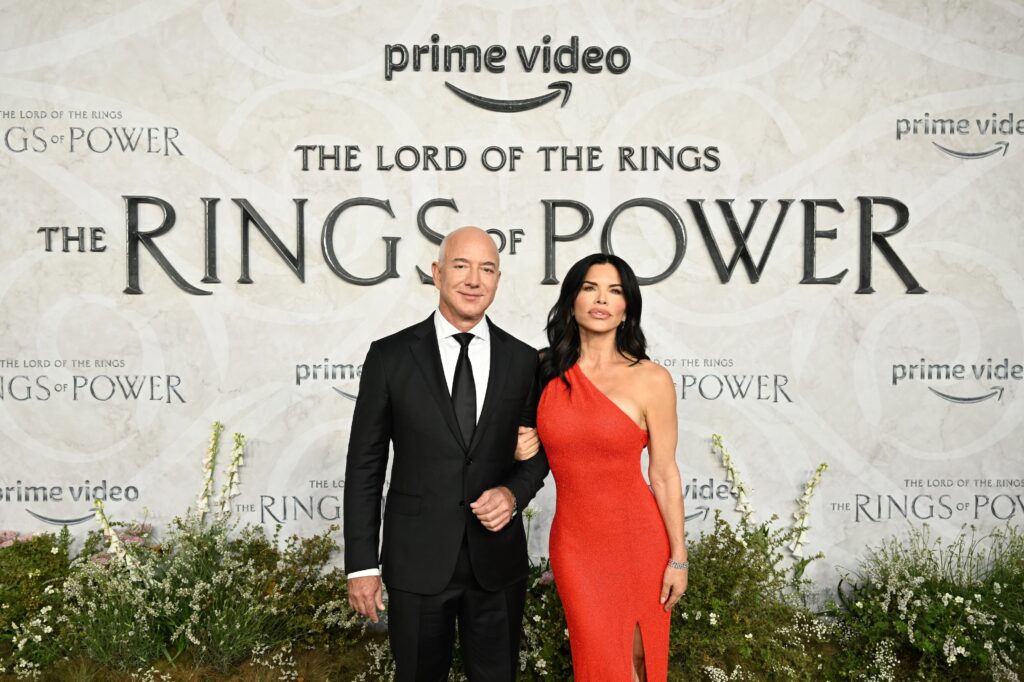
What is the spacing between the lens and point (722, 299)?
13.4 feet

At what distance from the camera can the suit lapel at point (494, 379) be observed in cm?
230

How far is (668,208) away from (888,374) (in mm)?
1608

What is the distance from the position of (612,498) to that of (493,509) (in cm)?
49

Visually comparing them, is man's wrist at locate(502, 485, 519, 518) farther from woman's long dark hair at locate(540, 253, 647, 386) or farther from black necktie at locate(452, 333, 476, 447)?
woman's long dark hair at locate(540, 253, 647, 386)

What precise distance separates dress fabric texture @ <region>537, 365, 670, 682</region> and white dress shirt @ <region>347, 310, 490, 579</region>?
0.27 metres

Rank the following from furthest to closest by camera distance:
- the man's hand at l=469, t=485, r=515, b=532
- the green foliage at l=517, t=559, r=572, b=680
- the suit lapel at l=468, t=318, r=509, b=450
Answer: the green foliage at l=517, t=559, r=572, b=680
the suit lapel at l=468, t=318, r=509, b=450
the man's hand at l=469, t=485, r=515, b=532

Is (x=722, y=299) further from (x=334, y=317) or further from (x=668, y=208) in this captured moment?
(x=334, y=317)

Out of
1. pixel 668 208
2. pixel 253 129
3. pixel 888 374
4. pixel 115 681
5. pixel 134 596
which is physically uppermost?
pixel 253 129

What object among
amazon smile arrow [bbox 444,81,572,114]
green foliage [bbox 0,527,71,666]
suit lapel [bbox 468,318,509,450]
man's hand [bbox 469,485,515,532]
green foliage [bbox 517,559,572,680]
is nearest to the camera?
man's hand [bbox 469,485,515,532]

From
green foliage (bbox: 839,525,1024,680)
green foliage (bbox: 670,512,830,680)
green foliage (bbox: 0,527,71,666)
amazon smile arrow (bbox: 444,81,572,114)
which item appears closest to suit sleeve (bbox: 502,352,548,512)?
green foliage (bbox: 670,512,830,680)

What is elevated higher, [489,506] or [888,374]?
[888,374]

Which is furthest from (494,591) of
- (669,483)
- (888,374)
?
(888,374)

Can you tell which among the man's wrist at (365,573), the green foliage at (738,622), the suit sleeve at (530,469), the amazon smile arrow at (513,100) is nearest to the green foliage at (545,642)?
the green foliage at (738,622)

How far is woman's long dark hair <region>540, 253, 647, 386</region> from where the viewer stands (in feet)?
8.27
